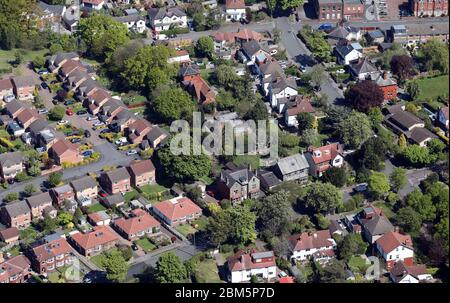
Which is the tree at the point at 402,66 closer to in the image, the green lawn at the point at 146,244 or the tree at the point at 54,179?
the green lawn at the point at 146,244

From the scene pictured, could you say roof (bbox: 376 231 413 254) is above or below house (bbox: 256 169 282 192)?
below

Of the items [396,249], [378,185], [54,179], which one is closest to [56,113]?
[54,179]

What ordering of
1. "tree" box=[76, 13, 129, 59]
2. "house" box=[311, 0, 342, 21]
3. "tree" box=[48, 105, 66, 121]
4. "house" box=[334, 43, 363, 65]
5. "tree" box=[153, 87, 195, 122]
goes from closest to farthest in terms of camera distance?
1. "tree" box=[153, 87, 195, 122]
2. "tree" box=[48, 105, 66, 121]
3. "house" box=[334, 43, 363, 65]
4. "tree" box=[76, 13, 129, 59]
5. "house" box=[311, 0, 342, 21]

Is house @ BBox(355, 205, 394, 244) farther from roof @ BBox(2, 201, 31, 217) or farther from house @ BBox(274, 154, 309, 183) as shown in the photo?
roof @ BBox(2, 201, 31, 217)

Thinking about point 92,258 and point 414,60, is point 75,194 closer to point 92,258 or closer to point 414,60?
point 92,258

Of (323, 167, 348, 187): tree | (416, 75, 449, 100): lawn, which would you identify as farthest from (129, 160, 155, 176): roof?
(416, 75, 449, 100): lawn
